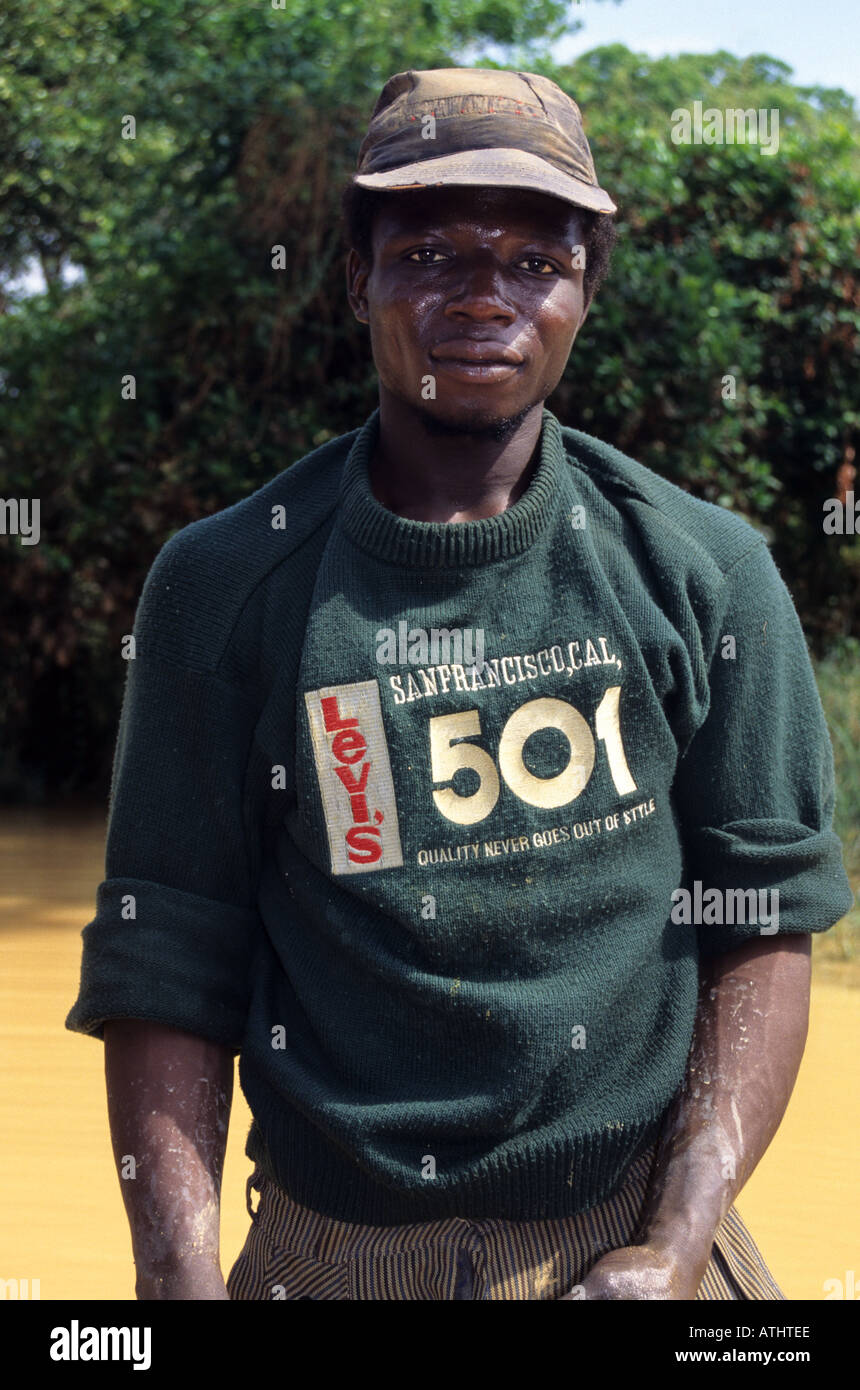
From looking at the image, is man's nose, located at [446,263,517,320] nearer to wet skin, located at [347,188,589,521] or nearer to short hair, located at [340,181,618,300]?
wet skin, located at [347,188,589,521]

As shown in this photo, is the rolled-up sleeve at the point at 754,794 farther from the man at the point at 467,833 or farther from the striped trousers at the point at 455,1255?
the striped trousers at the point at 455,1255

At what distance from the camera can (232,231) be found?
27.6 feet

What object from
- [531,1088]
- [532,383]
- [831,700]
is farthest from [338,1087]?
[831,700]

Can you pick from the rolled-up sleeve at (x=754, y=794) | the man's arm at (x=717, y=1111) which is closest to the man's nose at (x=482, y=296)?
the rolled-up sleeve at (x=754, y=794)

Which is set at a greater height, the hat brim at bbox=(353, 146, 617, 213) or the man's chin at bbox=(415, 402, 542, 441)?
the hat brim at bbox=(353, 146, 617, 213)

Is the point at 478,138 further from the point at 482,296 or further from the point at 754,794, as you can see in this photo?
the point at 754,794

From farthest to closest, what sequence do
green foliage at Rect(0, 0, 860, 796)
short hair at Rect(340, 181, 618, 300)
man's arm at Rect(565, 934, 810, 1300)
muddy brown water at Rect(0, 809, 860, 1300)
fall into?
green foliage at Rect(0, 0, 860, 796) < muddy brown water at Rect(0, 809, 860, 1300) < short hair at Rect(340, 181, 618, 300) < man's arm at Rect(565, 934, 810, 1300)

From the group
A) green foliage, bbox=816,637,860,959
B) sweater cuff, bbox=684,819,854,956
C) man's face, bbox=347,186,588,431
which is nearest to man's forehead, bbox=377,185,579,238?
man's face, bbox=347,186,588,431

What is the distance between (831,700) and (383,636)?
7.10 meters

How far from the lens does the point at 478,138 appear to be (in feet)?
5.64

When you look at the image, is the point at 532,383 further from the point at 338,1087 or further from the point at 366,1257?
the point at 366,1257

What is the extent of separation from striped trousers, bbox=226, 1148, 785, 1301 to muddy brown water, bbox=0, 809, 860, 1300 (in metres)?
2.18

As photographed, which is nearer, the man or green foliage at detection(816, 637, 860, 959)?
the man

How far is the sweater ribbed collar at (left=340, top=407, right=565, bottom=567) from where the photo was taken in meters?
1.70
